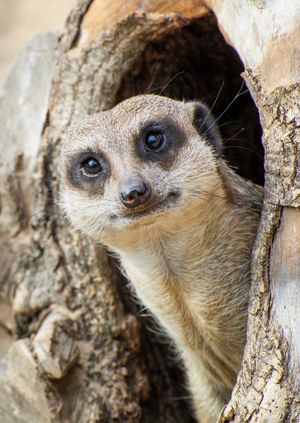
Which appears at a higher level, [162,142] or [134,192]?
[162,142]

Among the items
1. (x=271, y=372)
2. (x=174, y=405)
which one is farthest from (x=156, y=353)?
(x=271, y=372)

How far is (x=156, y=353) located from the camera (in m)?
4.78

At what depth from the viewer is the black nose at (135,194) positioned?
3102 mm

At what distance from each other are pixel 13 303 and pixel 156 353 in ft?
3.31

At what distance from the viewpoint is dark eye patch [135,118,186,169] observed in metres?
3.38

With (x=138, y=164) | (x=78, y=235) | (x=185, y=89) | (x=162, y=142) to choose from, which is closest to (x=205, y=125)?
(x=162, y=142)

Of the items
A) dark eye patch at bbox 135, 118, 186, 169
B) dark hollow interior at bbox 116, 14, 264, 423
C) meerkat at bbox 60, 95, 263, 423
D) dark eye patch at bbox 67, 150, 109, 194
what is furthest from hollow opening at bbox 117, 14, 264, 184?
dark eye patch at bbox 67, 150, 109, 194

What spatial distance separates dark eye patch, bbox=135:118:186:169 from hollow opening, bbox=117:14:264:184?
0.69 m

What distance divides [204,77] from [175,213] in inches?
81.4

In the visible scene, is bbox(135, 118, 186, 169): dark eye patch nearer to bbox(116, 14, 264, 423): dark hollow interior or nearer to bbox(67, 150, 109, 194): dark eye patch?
bbox(67, 150, 109, 194): dark eye patch

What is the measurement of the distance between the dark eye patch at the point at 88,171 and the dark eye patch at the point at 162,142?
0.66 ft

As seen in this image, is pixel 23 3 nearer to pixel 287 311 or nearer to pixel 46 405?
pixel 46 405

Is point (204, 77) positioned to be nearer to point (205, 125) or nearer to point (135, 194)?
point (205, 125)

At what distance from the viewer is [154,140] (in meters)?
3.43
